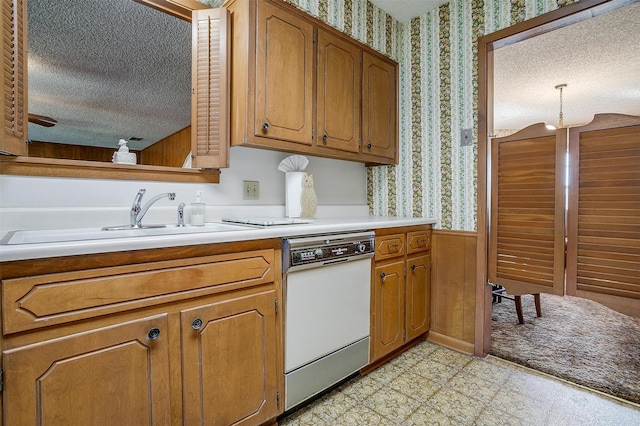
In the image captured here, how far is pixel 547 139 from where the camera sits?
1893 mm

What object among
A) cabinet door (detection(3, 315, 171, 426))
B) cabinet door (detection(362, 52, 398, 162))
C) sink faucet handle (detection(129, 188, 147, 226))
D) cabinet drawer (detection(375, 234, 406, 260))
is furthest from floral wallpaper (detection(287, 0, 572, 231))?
cabinet door (detection(3, 315, 171, 426))

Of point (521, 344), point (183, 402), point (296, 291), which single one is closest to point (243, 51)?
point (296, 291)

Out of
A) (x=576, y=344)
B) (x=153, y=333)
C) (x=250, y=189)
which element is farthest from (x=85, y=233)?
(x=576, y=344)

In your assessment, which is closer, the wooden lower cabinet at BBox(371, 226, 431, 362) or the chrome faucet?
the chrome faucet

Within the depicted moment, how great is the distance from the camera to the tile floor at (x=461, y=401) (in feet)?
4.95

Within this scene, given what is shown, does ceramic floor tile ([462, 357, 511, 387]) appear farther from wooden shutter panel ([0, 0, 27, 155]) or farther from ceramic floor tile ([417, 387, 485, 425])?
wooden shutter panel ([0, 0, 27, 155])

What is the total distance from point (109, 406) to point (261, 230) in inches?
28.8

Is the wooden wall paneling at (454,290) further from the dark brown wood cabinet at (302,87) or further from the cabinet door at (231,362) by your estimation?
the cabinet door at (231,362)

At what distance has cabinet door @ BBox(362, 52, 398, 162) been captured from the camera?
7.46 ft

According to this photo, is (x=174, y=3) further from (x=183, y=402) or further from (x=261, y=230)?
(x=183, y=402)

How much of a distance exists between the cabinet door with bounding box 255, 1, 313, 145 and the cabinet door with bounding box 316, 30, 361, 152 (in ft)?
0.30

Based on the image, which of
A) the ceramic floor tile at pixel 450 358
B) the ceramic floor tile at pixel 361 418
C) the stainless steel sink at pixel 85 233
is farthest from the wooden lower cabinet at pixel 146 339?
the ceramic floor tile at pixel 450 358

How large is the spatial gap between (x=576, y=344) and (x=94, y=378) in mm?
2872

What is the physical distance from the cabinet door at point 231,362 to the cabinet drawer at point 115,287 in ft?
0.30
